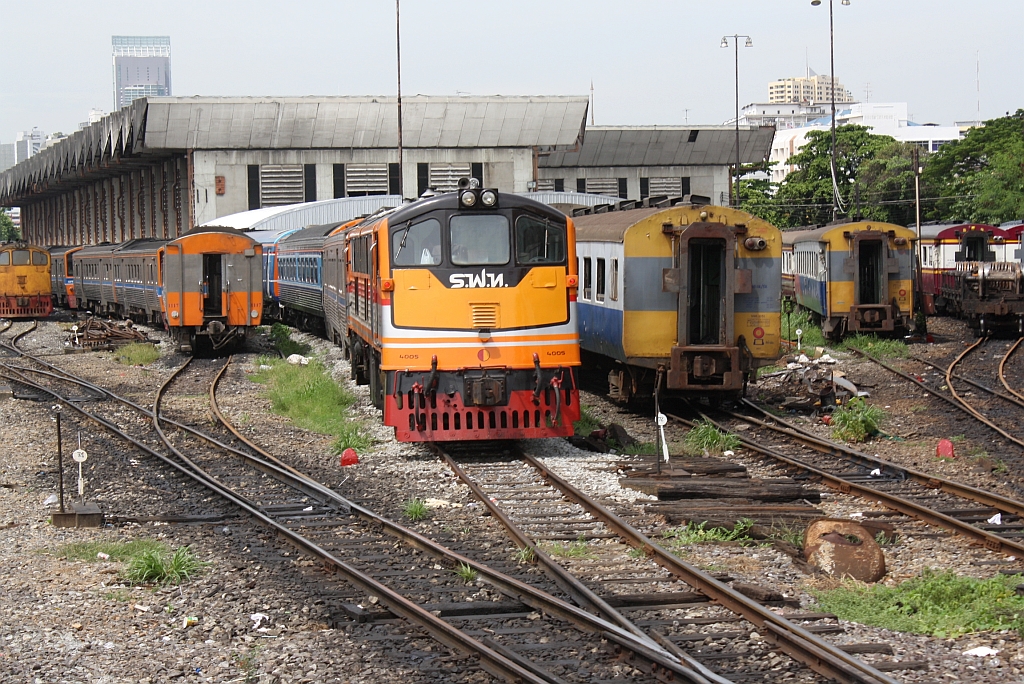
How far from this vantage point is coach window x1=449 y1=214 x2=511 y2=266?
14.1 metres

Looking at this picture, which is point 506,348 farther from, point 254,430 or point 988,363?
point 988,363

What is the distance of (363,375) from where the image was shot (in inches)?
771

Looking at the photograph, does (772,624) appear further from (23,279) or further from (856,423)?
(23,279)

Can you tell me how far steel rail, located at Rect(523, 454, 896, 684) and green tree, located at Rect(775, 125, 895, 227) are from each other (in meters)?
60.6

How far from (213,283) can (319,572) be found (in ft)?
63.5

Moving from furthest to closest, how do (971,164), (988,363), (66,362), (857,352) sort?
(971,164) < (66,362) < (857,352) < (988,363)

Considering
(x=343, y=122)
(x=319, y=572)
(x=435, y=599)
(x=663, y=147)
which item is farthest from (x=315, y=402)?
(x=663, y=147)

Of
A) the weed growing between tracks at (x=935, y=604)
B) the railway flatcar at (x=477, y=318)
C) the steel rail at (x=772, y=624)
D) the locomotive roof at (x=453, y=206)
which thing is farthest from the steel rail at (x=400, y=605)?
the locomotive roof at (x=453, y=206)

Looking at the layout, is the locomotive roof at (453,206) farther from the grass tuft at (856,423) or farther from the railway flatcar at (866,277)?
the railway flatcar at (866,277)

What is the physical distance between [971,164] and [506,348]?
59287 mm

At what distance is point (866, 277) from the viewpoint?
27.5m

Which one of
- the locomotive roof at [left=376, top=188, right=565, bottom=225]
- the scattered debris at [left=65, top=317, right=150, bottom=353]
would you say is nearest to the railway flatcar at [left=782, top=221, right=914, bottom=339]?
the locomotive roof at [left=376, top=188, right=565, bottom=225]

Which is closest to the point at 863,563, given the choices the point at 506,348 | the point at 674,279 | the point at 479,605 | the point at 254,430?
the point at 479,605

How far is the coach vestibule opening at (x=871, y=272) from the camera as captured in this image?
26766mm
